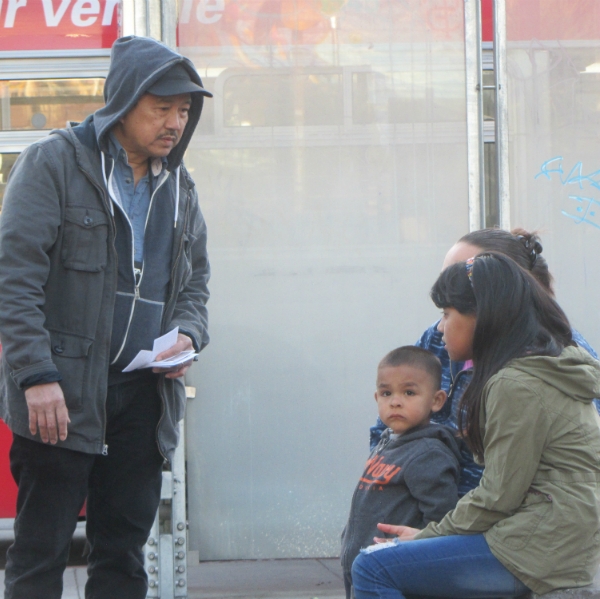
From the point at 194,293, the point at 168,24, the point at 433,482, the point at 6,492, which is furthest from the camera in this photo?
the point at 6,492

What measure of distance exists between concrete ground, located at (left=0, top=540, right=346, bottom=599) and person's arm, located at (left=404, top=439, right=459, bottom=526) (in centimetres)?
148

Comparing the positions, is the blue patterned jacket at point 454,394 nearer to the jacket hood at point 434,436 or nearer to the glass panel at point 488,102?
the jacket hood at point 434,436

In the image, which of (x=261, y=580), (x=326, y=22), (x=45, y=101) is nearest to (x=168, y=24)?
(x=326, y=22)

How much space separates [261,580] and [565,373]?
2200mm

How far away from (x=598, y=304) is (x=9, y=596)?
282 cm

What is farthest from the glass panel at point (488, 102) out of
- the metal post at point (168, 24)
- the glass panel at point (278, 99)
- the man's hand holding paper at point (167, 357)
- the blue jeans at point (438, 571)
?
the blue jeans at point (438, 571)

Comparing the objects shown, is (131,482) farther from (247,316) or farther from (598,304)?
(598,304)

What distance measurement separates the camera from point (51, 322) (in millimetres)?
2547

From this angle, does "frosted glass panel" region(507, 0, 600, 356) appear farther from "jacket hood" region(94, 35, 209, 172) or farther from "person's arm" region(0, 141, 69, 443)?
"person's arm" region(0, 141, 69, 443)

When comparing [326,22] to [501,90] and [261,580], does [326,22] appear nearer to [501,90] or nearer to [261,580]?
[501,90]

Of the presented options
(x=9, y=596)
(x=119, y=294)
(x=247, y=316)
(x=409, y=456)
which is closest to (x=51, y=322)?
(x=119, y=294)

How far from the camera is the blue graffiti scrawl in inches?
164

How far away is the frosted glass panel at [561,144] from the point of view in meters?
4.16

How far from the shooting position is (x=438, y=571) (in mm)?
2211
